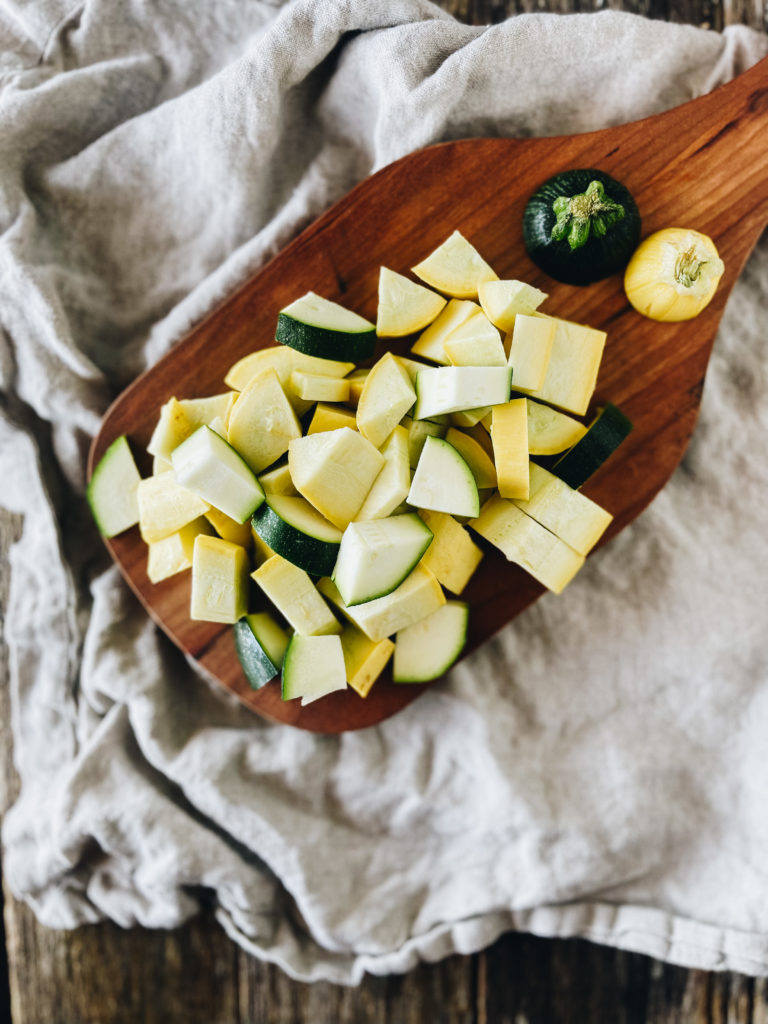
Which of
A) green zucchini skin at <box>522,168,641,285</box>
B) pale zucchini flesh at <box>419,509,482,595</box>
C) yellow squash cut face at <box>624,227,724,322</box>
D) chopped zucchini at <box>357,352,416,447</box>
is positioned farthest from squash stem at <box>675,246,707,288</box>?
pale zucchini flesh at <box>419,509,482,595</box>

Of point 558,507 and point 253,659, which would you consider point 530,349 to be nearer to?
point 558,507

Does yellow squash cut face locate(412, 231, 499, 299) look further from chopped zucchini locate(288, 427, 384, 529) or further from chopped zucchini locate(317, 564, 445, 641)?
chopped zucchini locate(317, 564, 445, 641)

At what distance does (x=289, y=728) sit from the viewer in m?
2.10

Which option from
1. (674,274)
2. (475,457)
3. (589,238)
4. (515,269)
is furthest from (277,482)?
(674,274)

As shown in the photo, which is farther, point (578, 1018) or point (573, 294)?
point (578, 1018)

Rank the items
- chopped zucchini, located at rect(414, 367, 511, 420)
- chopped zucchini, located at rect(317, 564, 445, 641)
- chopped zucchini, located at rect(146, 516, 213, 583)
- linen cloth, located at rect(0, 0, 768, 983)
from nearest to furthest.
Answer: chopped zucchini, located at rect(414, 367, 511, 420), chopped zucchini, located at rect(317, 564, 445, 641), chopped zucchini, located at rect(146, 516, 213, 583), linen cloth, located at rect(0, 0, 768, 983)

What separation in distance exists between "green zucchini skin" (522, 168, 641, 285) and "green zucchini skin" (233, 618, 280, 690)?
115cm

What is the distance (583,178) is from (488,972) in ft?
7.50

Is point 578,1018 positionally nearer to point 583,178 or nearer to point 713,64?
point 583,178

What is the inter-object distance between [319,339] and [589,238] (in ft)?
2.17

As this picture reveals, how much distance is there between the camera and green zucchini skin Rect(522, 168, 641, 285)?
173 centimetres

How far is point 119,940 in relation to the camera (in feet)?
7.59

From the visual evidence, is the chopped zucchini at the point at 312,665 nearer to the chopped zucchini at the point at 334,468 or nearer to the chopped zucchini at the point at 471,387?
the chopped zucchini at the point at 334,468

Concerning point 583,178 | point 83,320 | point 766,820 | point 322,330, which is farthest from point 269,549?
point 766,820
